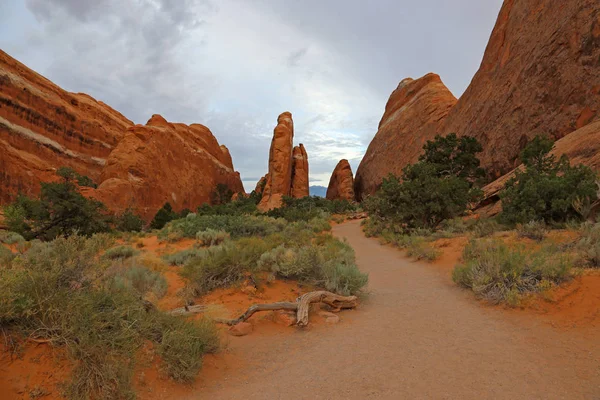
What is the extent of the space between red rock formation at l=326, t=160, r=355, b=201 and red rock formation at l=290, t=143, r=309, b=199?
7780 millimetres

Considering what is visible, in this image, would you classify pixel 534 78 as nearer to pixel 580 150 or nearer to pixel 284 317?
pixel 580 150

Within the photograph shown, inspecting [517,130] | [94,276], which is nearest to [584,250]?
[94,276]

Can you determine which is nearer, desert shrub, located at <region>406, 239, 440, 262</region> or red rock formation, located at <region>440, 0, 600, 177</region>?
desert shrub, located at <region>406, 239, 440, 262</region>

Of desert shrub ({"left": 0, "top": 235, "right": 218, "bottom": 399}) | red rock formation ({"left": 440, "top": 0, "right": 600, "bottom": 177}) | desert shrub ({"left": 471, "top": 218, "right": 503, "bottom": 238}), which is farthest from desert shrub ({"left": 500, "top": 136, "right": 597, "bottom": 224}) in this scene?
desert shrub ({"left": 0, "top": 235, "right": 218, "bottom": 399})

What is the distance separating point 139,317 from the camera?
3369mm

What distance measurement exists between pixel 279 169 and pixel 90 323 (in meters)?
43.2

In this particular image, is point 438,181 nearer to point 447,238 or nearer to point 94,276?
point 447,238

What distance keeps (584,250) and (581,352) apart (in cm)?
371

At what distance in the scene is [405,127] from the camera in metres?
42.6

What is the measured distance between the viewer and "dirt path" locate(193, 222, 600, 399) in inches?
118

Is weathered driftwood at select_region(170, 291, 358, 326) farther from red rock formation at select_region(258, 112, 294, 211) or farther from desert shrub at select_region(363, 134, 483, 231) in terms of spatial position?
red rock formation at select_region(258, 112, 294, 211)

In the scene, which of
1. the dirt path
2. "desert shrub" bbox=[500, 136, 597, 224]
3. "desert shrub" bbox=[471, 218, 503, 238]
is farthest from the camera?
"desert shrub" bbox=[471, 218, 503, 238]

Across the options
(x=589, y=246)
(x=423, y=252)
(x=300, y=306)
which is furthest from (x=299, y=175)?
(x=300, y=306)

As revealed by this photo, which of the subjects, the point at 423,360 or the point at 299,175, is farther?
the point at 299,175
